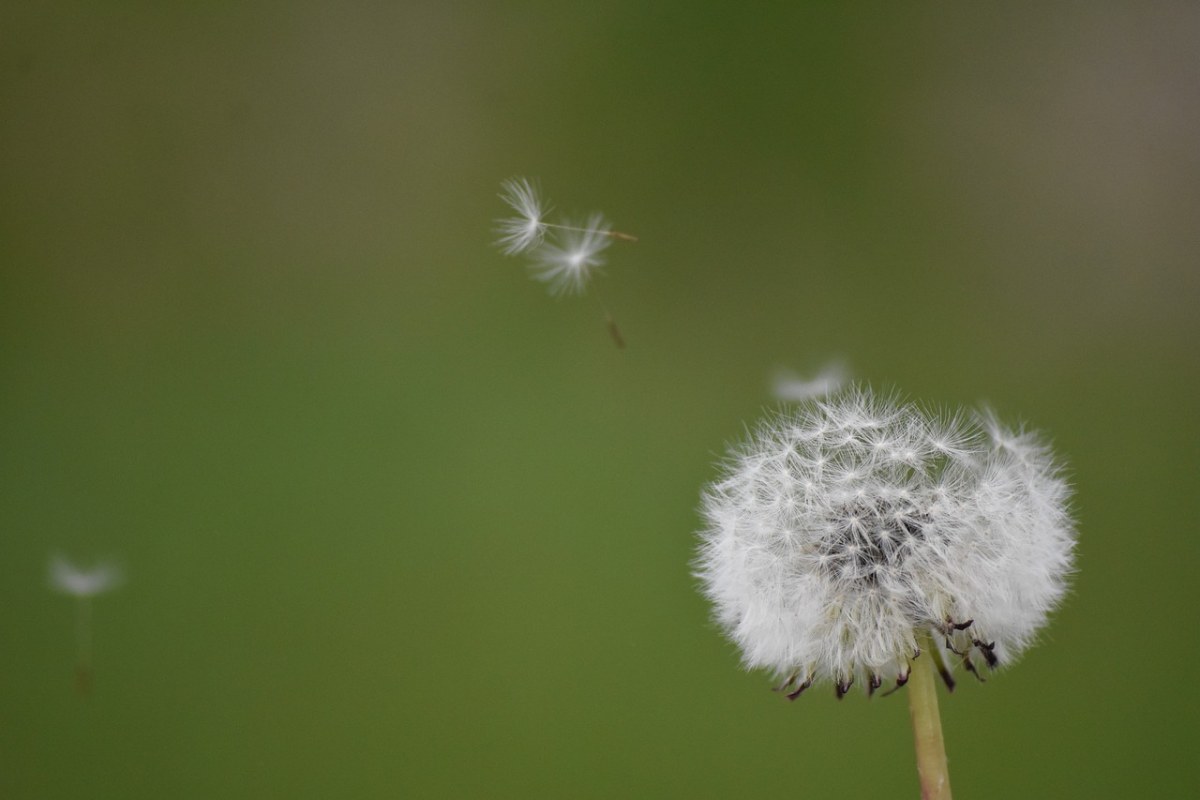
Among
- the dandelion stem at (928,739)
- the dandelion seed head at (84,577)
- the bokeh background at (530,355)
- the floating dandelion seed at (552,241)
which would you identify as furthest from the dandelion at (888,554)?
the dandelion seed head at (84,577)

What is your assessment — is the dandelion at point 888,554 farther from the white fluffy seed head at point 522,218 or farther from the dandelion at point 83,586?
the dandelion at point 83,586

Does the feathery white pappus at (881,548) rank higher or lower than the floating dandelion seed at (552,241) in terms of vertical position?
lower

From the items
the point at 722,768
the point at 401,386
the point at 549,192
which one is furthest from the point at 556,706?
the point at 549,192

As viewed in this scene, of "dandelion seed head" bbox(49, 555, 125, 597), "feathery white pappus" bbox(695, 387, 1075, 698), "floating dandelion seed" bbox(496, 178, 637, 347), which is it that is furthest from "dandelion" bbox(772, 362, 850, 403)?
"dandelion seed head" bbox(49, 555, 125, 597)

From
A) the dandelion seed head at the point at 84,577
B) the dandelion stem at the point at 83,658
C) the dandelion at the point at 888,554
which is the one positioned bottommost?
the dandelion at the point at 888,554

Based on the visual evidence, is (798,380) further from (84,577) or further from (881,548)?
(84,577)
